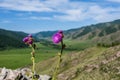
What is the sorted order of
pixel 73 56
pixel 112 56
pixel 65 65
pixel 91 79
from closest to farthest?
1. pixel 91 79
2. pixel 112 56
3. pixel 65 65
4. pixel 73 56

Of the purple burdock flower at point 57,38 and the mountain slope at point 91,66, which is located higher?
the purple burdock flower at point 57,38

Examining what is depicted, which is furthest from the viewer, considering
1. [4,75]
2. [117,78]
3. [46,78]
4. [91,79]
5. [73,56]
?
[73,56]

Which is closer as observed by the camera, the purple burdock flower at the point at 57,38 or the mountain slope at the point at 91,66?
the purple burdock flower at the point at 57,38

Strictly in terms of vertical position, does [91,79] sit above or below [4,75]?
below

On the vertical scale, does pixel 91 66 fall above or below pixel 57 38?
below

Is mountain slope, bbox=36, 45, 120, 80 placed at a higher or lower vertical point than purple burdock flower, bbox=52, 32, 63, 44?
lower

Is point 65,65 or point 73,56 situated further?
point 73,56

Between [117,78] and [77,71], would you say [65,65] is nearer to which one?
[77,71]

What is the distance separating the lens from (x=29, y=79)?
31.1 m

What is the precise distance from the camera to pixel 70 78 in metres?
74.7

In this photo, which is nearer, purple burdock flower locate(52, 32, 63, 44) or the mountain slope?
purple burdock flower locate(52, 32, 63, 44)

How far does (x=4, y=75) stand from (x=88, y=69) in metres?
49.0

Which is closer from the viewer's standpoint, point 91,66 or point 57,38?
point 57,38

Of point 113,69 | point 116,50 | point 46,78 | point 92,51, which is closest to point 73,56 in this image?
point 92,51
